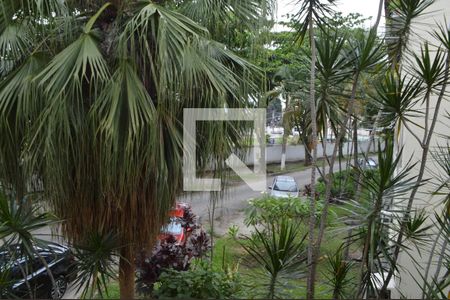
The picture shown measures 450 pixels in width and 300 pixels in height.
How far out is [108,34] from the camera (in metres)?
3.27

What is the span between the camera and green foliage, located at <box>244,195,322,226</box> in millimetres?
7238

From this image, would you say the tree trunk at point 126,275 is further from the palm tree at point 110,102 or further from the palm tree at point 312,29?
the palm tree at point 312,29

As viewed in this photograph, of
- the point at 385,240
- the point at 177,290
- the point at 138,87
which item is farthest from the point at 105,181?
the point at 385,240

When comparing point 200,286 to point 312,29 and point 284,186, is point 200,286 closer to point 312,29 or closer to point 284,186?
point 312,29

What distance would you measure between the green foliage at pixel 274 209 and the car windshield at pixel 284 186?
14.2ft

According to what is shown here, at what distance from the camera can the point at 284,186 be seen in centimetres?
1253

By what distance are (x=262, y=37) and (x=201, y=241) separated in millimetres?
2905

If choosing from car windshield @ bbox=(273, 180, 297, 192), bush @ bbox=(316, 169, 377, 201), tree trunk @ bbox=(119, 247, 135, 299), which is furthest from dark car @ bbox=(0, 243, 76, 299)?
car windshield @ bbox=(273, 180, 297, 192)

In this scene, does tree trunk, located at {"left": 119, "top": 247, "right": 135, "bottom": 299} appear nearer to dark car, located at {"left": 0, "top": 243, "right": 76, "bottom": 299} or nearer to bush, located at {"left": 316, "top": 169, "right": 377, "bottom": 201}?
dark car, located at {"left": 0, "top": 243, "right": 76, "bottom": 299}

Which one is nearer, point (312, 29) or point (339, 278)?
point (339, 278)

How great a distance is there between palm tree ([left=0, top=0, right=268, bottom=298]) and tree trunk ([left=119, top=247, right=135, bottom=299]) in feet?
0.33

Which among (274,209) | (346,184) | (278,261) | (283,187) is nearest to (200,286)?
(278,261)

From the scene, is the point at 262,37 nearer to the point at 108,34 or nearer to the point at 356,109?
the point at 108,34

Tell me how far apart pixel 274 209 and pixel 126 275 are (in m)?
4.21
